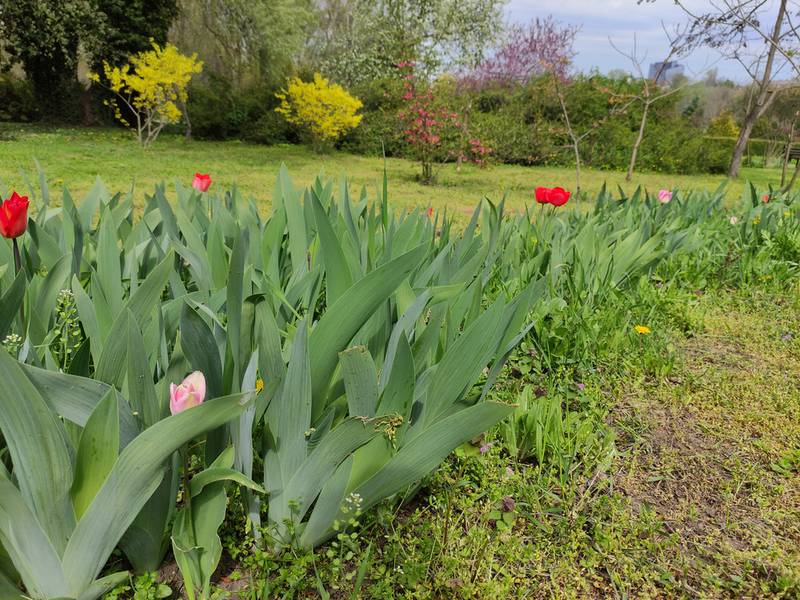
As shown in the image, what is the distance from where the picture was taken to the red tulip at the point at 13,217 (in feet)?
4.53

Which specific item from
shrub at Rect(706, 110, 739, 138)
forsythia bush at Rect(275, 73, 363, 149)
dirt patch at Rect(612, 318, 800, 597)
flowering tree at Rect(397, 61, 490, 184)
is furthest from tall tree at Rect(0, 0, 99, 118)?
shrub at Rect(706, 110, 739, 138)

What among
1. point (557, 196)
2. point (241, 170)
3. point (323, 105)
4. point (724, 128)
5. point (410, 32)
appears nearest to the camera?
point (557, 196)

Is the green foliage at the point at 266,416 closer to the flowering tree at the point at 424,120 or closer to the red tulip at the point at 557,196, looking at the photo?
the red tulip at the point at 557,196

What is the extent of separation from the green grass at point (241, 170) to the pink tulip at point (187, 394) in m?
5.78

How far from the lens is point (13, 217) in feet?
4.58

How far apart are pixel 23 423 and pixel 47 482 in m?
0.12

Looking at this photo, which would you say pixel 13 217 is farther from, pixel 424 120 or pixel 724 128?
pixel 724 128

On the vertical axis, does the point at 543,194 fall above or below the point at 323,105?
below

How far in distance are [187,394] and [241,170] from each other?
10877 mm

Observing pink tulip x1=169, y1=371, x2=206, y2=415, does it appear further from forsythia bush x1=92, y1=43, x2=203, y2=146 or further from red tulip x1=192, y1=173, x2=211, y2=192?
forsythia bush x1=92, y1=43, x2=203, y2=146

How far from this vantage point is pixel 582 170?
16.3m

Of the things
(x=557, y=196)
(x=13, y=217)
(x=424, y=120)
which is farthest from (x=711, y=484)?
(x=424, y=120)

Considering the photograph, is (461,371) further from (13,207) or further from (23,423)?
(13,207)

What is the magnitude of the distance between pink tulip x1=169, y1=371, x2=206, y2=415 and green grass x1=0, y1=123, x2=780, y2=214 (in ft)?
19.0
